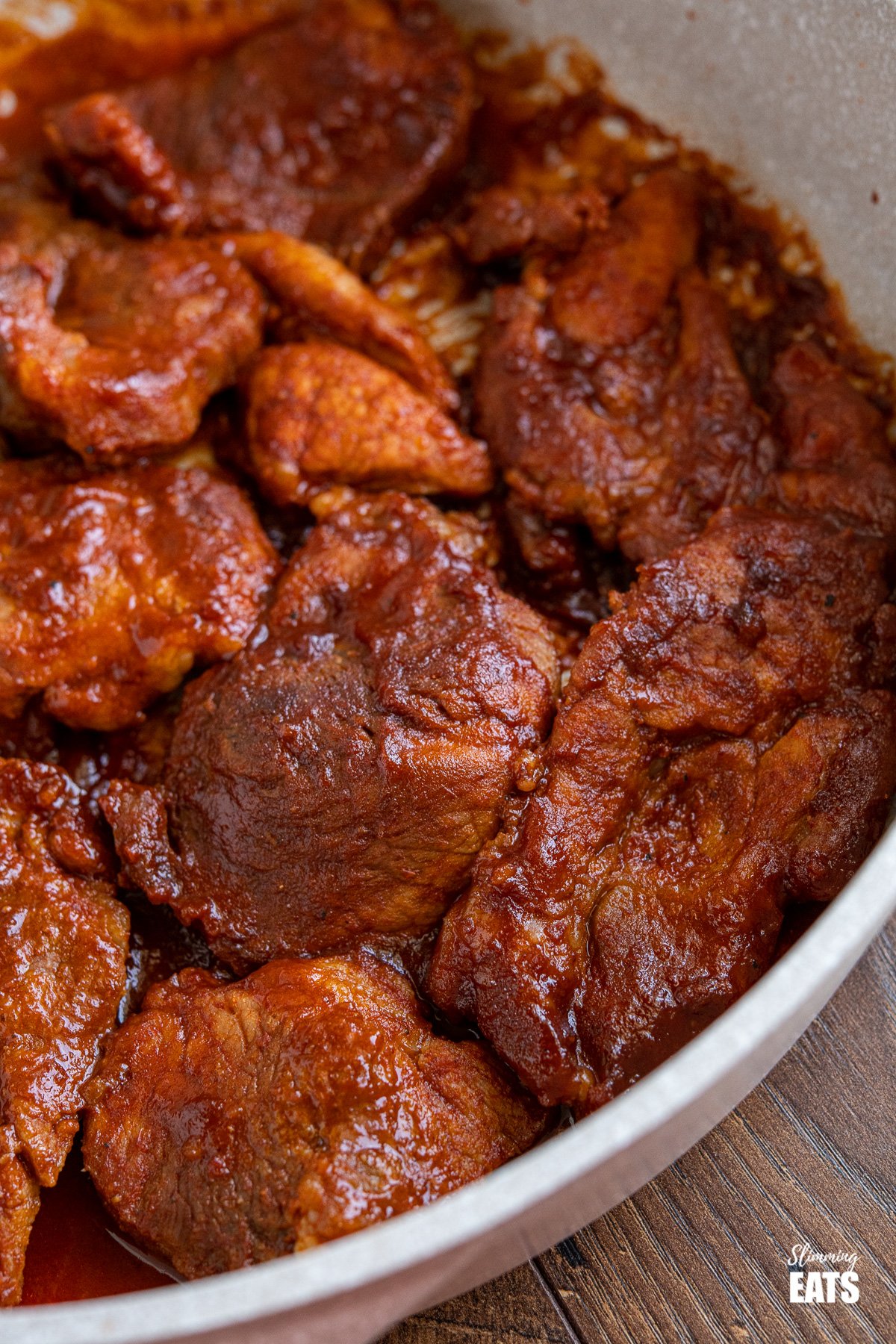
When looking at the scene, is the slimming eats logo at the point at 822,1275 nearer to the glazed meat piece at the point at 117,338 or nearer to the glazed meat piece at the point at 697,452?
the glazed meat piece at the point at 697,452

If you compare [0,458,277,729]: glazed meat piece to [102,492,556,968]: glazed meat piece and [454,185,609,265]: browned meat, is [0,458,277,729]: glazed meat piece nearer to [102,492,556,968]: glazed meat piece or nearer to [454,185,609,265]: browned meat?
[102,492,556,968]: glazed meat piece

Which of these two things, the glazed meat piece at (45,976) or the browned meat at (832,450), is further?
the browned meat at (832,450)

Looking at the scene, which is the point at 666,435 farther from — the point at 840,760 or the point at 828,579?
the point at 840,760

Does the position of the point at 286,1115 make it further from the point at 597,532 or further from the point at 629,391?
the point at 629,391

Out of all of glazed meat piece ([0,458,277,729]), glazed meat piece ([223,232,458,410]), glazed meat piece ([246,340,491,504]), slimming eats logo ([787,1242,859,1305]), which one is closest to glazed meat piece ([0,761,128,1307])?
glazed meat piece ([0,458,277,729])

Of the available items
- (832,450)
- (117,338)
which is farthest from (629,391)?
(117,338)

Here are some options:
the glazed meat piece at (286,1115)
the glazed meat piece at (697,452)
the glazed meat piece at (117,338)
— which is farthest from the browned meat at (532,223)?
the glazed meat piece at (286,1115)

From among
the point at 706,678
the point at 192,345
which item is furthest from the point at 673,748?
the point at 192,345
